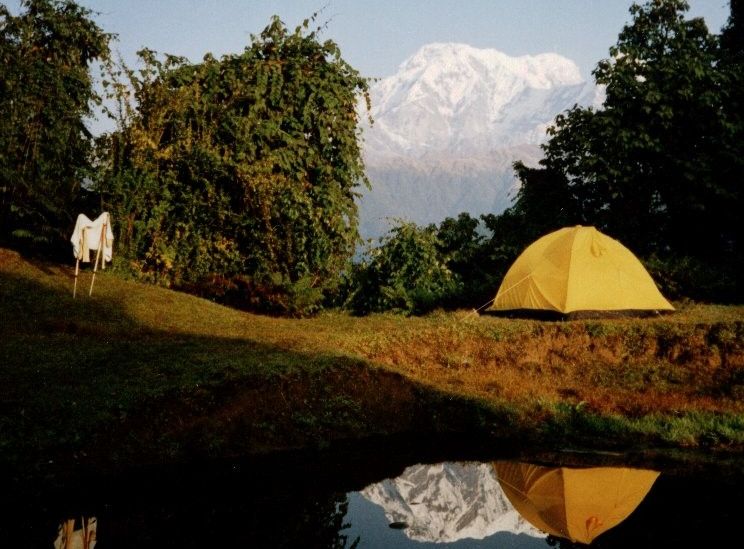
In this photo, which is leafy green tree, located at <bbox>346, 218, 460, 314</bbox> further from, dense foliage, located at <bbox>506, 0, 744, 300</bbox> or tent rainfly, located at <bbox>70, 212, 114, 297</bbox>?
tent rainfly, located at <bbox>70, 212, 114, 297</bbox>

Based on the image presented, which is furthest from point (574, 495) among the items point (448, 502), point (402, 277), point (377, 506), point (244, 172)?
point (244, 172)

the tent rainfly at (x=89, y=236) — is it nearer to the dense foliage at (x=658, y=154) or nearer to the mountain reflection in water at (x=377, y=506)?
the mountain reflection in water at (x=377, y=506)

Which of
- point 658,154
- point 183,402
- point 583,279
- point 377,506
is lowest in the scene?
point 377,506

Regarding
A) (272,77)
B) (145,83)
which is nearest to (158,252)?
(145,83)

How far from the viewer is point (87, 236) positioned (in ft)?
47.9

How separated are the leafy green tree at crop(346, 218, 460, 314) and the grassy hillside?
291cm

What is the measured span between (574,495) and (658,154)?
16.6 meters

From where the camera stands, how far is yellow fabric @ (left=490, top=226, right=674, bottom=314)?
47.8 feet

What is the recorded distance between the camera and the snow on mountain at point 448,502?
19.4 ft

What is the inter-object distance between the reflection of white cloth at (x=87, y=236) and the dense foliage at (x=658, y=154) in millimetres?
12744

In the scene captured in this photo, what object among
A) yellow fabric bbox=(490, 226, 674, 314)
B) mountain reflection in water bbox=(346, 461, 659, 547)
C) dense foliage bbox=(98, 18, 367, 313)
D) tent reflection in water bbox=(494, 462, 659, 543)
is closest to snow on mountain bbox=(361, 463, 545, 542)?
mountain reflection in water bbox=(346, 461, 659, 547)

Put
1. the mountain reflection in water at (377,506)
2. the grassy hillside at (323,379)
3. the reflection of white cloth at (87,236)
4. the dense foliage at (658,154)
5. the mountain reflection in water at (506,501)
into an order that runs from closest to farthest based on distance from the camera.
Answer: the mountain reflection in water at (377,506) → the mountain reflection in water at (506,501) → the grassy hillside at (323,379) → the reflection of white cloth at (87,236) → the dense foliage at (658,154)

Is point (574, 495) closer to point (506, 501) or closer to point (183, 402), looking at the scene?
point (506, 501)

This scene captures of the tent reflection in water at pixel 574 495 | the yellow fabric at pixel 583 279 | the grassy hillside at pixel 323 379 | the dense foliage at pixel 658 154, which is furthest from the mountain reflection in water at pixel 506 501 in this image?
the dense foliage at pixel 658 154
